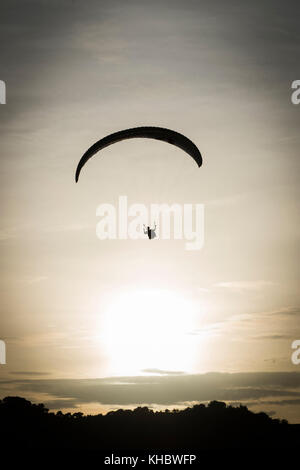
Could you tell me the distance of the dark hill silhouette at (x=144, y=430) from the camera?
98.0 meters

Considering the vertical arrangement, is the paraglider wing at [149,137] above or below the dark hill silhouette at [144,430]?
above

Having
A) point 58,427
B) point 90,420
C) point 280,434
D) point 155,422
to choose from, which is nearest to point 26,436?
point 58,427

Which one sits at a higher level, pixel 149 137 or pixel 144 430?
pixel 149 137

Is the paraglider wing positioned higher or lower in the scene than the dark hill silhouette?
higher

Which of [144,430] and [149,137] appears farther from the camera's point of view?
[144,430]

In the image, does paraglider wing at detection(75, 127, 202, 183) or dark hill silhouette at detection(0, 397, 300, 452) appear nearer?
paraglider wing at detection(75, 127, 202, 183)

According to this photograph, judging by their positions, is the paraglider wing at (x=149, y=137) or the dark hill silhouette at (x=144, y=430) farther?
the dark hill silhouette at (x=144, y=430)

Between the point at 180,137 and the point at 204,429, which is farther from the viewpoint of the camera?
the point at 204,429

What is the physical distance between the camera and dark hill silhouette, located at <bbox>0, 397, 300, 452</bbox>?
322ft

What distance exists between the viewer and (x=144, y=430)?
355 ft
